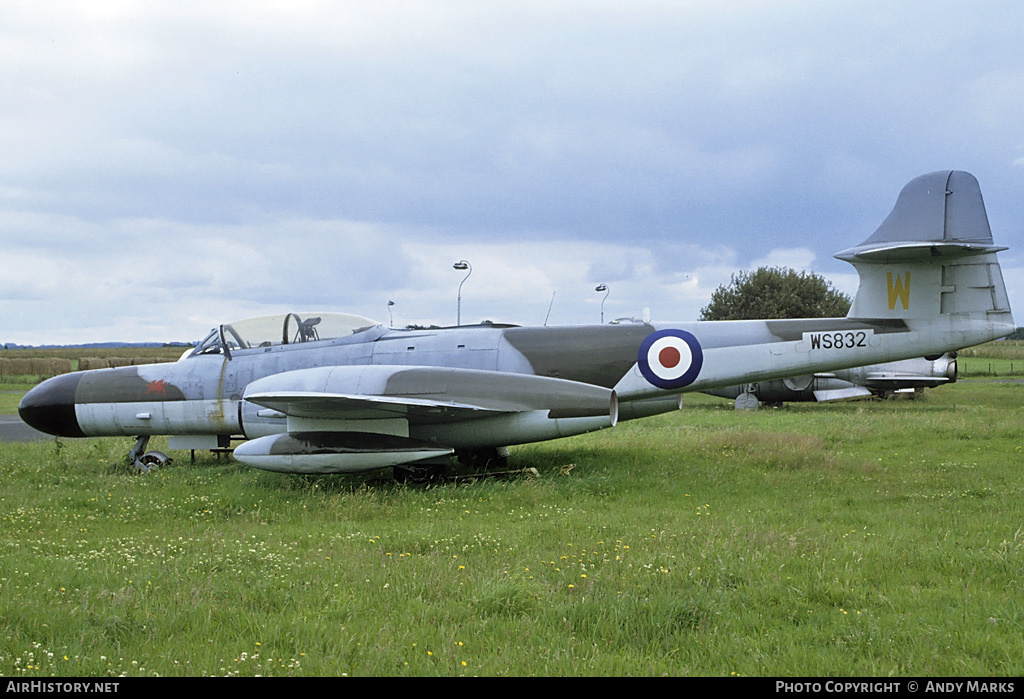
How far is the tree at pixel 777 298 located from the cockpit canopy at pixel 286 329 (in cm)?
3791

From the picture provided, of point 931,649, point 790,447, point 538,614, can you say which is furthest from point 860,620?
point 790,447

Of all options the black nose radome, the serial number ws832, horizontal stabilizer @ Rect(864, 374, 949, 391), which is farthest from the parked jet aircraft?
the black nose radome

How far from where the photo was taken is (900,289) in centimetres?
988

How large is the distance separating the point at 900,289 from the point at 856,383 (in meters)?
15.2

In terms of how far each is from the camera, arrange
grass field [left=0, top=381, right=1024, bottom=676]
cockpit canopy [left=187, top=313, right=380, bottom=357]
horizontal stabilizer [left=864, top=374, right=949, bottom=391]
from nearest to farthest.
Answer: grass field [left=0, top=381, right=1024, bottom=676] → cockpit canopy [left=187, top=313, right=380, bottom=357] → horizontal stabilizer [left=864, top=374, right=949, bottom=391]

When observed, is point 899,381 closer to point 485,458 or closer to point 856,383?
point 856,383

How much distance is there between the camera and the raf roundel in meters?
10.2

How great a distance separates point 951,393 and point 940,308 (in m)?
22.4

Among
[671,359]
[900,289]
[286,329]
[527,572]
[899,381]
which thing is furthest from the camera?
[899,381]

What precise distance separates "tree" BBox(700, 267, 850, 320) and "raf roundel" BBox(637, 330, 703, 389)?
121ft

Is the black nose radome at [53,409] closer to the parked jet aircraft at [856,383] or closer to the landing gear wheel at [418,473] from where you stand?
the landing gear wheel at [418,473]

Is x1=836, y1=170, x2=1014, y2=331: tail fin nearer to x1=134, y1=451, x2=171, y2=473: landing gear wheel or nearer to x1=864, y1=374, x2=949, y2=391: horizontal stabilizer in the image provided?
x1=134, y1=451, x2=171, y2=473: landing gear wheel

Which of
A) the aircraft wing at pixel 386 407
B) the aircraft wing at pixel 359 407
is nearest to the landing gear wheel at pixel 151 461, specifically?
the aircraft wing at pixel 386 407

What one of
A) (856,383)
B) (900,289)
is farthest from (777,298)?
(900,289)
